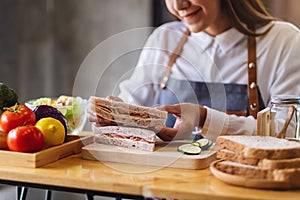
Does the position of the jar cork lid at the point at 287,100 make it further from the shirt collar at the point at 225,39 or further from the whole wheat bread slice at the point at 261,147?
the shirt collar at the point at 225,39

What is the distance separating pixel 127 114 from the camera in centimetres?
180

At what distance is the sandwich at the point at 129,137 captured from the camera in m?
1.78

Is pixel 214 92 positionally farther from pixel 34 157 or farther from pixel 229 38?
pixel 34 157

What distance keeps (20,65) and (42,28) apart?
1.11 feet

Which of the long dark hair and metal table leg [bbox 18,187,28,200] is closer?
metal table leg [bbox 18,187,28,200]

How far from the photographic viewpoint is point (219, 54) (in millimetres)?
2607

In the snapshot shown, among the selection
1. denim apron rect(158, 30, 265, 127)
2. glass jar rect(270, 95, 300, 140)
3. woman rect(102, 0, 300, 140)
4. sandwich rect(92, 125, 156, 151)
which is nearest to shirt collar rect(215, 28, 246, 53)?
woman rect(102, 0, 300, 140)

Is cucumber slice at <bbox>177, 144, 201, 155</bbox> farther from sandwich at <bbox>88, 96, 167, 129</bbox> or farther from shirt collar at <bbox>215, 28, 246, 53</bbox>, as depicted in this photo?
shirt collar at <bbox>215, 28, 246, 53</bbox>

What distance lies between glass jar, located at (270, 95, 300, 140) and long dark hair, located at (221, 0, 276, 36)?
672mm

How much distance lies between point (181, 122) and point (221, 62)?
774 mm

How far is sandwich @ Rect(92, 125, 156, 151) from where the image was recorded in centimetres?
178

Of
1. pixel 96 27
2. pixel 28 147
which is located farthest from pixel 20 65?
pixel 28 147

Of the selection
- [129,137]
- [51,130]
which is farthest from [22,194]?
[129,137]

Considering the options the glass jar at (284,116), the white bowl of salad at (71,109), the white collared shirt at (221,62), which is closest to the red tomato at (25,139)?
the white bowl of salad at (71,109)
